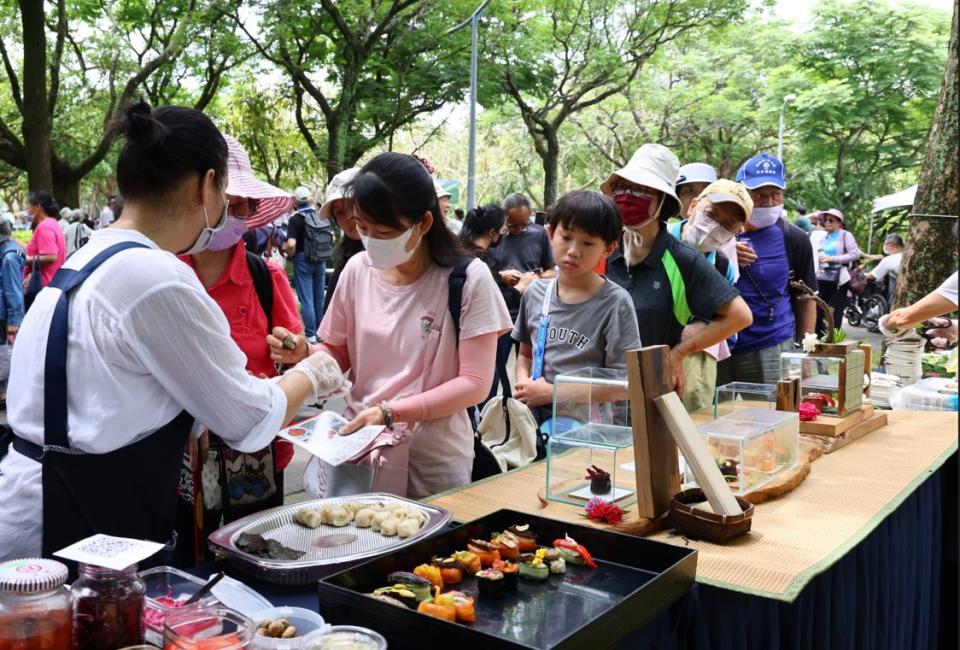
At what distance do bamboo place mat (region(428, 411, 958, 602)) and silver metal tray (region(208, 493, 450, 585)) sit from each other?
0.23m

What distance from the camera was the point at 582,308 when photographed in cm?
287

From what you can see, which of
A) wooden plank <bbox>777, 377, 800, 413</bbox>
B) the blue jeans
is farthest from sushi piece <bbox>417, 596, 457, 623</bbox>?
the blue jeans

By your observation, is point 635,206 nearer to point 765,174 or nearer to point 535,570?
point 765,174

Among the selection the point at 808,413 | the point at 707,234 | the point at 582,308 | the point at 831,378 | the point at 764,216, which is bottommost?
the point at 808,413

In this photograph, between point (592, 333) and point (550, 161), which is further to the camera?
point (550, 161)

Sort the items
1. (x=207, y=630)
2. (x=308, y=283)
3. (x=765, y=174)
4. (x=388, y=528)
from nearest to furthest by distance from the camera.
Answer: (x=207, y=630) < (x=388, y=528) < (x=765, y=174) < (x=308, y=283)

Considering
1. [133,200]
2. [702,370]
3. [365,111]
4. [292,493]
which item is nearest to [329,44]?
[365,111]

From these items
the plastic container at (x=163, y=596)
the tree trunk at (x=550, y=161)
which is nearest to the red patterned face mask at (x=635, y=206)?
the plastic container at (x=163, y=596)

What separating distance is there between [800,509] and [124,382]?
1695 millimetres

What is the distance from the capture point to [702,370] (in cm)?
346

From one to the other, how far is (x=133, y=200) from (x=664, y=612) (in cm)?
128

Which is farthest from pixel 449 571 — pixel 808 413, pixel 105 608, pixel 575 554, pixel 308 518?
pixel 808 413

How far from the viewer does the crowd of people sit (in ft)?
4.82

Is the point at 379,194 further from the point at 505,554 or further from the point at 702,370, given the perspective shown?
the point at 702,370
